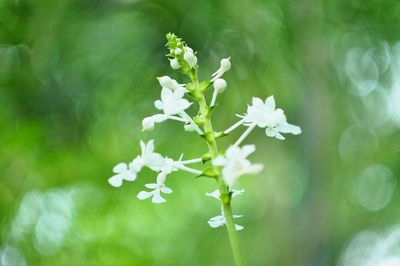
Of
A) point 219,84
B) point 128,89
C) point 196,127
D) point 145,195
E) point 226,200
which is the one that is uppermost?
point 128,89

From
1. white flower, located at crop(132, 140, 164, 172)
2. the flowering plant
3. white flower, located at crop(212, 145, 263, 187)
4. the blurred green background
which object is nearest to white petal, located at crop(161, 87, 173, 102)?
the flowering plant

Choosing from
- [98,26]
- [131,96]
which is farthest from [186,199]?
[98,26]

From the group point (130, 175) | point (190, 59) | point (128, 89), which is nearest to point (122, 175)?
point (130, 175)

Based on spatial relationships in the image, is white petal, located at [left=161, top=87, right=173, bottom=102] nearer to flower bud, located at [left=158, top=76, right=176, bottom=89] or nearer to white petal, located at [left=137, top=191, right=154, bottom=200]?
flower bud, located at [left=158, top=76, right=176, bottom=89]

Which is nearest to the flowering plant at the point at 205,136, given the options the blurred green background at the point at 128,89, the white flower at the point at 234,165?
the white flower at the point at 234,165

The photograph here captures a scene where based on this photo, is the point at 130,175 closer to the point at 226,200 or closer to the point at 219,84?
the point at 226,200

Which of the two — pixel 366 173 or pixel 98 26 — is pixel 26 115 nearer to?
pixel 98 26
